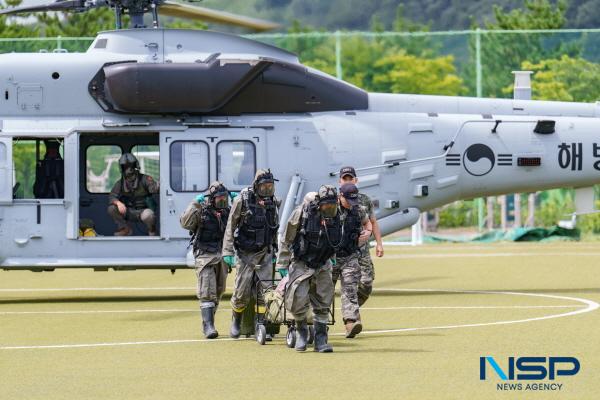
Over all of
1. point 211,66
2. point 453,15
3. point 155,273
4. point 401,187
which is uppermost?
point 453,15

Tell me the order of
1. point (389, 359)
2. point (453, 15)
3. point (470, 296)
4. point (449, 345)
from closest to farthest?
point (389, 359) → point (449, 345) → point (470, 296) → point (453, 15)

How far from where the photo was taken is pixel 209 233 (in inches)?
622

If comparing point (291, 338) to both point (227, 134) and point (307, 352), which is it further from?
point (227, 134)

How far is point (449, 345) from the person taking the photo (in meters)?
14.0

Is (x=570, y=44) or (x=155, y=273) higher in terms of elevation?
(x=570, y=44)

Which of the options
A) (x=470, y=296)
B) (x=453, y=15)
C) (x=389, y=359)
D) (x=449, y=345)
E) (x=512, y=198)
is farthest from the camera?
(x=453, y=15)

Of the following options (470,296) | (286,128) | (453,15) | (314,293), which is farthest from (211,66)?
(453,15)

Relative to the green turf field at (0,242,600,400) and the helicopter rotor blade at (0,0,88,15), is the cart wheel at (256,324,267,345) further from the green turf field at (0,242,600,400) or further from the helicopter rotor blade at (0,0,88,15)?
the helicopter rotor blade at (0,0,88,15)

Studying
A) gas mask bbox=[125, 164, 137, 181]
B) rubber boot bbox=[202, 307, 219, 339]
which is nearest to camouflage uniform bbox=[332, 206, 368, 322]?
rubber boot bbox=[202, 307, 219, 339]

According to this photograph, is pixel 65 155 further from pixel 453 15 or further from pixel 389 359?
pixel 453 15

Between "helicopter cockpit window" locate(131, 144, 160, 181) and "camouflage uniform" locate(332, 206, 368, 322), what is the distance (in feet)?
23.1

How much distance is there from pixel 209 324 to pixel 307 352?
1.71 m

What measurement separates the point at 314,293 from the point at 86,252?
22.9 ft
